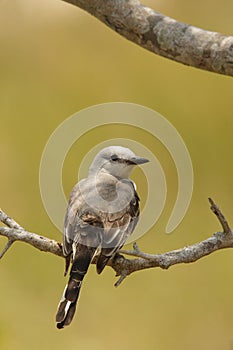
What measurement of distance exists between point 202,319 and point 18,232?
3.06 meters

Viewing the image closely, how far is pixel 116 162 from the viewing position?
407 centimetres

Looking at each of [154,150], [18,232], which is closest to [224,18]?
Result: [154,150]

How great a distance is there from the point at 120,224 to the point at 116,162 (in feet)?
1.38

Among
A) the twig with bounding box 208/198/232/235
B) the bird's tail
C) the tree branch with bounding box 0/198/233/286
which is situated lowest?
the bird's tail

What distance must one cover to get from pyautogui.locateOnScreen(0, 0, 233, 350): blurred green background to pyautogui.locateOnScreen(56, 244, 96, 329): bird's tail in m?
2.24

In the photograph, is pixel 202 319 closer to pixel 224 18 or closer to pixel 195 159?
pixel 195 159

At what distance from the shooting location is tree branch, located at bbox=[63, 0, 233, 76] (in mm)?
2572

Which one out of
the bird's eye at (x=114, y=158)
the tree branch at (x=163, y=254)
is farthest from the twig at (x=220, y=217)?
the bird's eye at (x=114, y=158)

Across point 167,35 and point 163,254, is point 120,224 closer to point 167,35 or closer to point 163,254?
point 163,254

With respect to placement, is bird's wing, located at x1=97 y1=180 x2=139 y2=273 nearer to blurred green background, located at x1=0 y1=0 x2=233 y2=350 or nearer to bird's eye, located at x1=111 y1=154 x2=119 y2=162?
bird's eye, located at x1=111 y1=154 x2=119 y2=162

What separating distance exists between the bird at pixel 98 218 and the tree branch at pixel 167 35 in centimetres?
111

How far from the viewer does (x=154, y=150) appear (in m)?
6.59

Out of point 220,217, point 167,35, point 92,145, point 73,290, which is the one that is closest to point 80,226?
point 73,290

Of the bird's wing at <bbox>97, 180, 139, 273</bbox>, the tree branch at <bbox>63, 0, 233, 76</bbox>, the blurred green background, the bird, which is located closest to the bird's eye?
the bird
